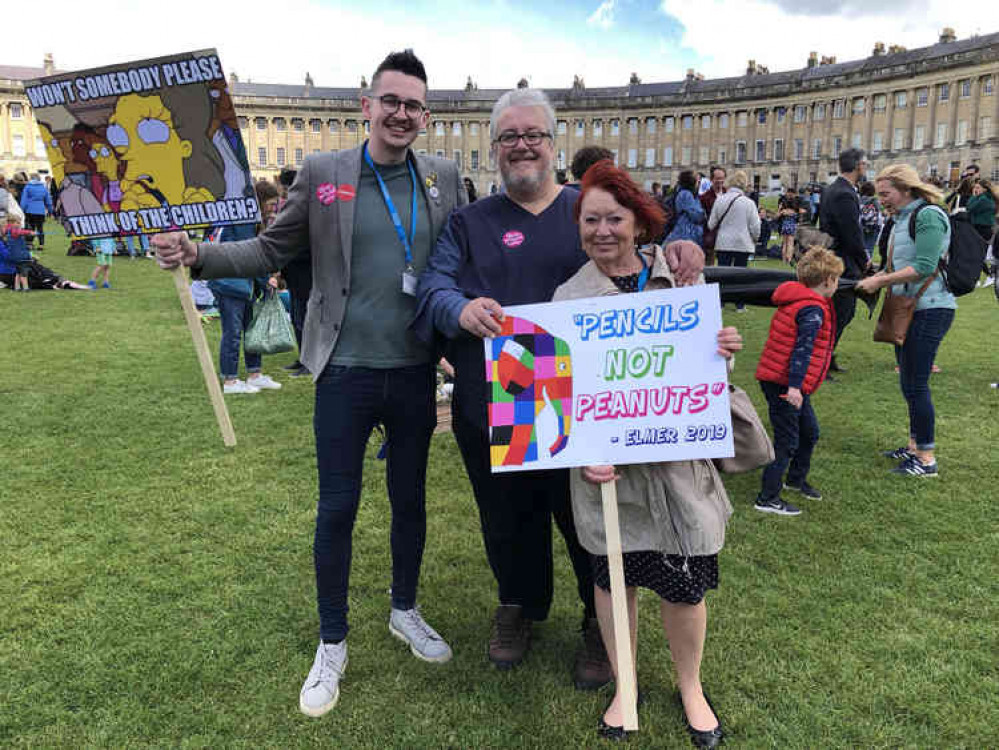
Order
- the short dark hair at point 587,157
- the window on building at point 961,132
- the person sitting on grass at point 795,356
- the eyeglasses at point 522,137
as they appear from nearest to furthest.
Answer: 1. the eyeglasses at point 522,137
2. the short dark hair at point 587,157
3. the person sitting on grass at point 795,356
4. the window on building at point 961,132

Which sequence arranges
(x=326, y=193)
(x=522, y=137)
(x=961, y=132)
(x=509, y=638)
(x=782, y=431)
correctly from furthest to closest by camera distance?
1. (x=961, y=132)
2. (x=782, y=431)
3. (x=509, y=638)
4. (x=326, y=193)
5. (x=522, y=137)

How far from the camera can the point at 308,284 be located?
321 cm

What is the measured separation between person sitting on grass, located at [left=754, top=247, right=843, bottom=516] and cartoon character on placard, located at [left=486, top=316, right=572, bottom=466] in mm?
2896

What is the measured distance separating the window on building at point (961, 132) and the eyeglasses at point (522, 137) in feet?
257

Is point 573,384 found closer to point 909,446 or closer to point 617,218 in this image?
point 617,218

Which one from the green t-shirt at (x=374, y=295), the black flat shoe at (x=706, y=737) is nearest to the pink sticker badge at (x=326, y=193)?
the green t-shirt at (x=374, y=295)

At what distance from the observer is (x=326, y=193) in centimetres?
294

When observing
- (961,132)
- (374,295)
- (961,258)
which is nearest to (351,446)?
(374,295)

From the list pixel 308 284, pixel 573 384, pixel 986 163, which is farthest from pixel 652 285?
pixel 986 163

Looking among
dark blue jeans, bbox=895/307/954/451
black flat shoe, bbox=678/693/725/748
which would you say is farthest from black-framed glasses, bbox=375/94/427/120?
dark blue jeans, bbox=895/307/954/451

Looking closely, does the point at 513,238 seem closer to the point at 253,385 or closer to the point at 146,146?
the point at 146,146

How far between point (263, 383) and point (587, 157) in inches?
232

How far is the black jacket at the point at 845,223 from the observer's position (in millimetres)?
7695

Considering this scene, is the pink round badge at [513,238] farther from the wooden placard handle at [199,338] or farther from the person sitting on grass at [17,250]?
the person sitting on grass at [17,250]
